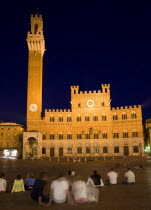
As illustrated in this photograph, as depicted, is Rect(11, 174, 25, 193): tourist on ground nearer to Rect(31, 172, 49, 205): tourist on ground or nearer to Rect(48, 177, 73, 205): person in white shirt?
Rect(31, 172, 49, 205): tourist on ground

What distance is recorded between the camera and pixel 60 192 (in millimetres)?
7164

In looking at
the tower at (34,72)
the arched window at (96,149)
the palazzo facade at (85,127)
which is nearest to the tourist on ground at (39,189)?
the palazzo facade at (85,127)

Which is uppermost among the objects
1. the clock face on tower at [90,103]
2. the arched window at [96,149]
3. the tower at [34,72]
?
the tower at [34,72]

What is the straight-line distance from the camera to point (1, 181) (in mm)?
9734

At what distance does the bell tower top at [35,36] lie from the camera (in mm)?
53853

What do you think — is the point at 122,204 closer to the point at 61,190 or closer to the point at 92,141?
the point at 61,190

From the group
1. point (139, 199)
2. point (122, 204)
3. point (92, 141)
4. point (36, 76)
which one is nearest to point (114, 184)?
point (139, 199)

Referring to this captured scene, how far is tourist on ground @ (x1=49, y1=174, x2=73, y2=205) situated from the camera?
7.09 metres

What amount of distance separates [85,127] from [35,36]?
82.7ft

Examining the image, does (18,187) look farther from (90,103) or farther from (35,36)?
(35,36)

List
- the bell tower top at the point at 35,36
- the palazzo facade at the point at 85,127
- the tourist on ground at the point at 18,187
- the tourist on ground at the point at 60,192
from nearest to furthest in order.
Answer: the tourist on ground at the point at 60,192, the tourist on ground at the point at 18,187, the palazzo facade at the point at 85,127, the bell tower top at the point at 35,36

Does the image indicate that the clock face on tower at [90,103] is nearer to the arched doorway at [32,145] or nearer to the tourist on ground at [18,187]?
the arched doorway at [32,145]

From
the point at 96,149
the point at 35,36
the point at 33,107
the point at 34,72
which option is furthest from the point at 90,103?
the point at 35,36

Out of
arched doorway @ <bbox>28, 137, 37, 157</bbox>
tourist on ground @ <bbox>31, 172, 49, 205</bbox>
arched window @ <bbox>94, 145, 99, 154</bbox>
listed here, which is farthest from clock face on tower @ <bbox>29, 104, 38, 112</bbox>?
tourist on ground @ <bbox>31, 172, 49, 205</bbox>
